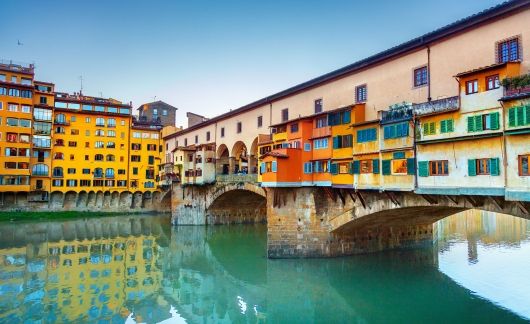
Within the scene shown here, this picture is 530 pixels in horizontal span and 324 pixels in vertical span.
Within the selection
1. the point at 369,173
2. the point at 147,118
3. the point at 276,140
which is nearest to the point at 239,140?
the point at 276,140

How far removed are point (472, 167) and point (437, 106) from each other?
335 centimetres

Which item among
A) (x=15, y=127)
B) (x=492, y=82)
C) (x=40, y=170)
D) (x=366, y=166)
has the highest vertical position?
(x=15, y=127)

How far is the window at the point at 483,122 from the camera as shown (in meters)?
15.6

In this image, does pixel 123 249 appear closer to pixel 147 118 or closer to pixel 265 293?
pixel 265 293

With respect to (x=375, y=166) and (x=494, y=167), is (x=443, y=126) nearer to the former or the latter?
(x=494, y=167)

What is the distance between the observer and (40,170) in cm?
5809

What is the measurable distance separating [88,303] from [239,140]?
24.2m

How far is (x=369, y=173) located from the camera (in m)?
22.2

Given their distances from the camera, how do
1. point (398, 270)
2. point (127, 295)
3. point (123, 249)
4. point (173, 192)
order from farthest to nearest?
point (173, 192)
point (123, 249)
point (398, 270)
point (127, 295)

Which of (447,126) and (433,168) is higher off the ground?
(447,126)

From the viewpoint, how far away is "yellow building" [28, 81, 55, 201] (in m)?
57.2

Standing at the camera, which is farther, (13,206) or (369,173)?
(13,206)

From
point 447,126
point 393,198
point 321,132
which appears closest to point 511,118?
point 447,126

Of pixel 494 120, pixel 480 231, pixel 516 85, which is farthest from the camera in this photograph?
pixel 480 231
